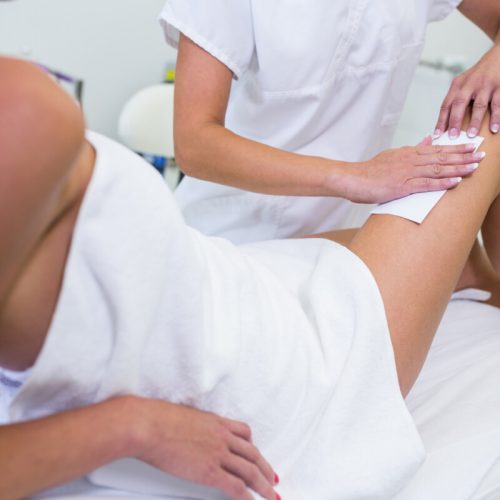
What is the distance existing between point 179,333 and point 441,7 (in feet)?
3.40

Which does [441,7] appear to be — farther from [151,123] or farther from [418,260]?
[151,123]

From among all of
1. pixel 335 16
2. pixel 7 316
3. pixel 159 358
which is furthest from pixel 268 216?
pixel 7 316

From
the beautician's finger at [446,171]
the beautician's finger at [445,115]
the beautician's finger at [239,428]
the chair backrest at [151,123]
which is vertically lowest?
the chair backrest at [151,123]

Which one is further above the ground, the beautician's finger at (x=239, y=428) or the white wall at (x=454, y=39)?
the white wall at (x=454, y=39)

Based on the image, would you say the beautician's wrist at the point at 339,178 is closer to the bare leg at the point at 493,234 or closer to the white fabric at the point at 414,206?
the white fabric at the point at 414,206

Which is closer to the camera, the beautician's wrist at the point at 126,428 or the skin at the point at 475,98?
the beautician's wrist at the point at 126,428

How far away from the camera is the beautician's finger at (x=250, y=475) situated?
0.77 m

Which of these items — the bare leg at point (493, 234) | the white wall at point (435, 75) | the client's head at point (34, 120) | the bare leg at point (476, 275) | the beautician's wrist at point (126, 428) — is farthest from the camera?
the white wall at point (435, 75)

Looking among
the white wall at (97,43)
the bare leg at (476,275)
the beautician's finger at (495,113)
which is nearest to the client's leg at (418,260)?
the beautician's finger at (495,113)

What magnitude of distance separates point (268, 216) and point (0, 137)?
Answer: 2.92 feet

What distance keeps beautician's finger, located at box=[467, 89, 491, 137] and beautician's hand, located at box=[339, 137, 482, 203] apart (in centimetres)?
7

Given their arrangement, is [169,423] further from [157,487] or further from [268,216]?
[268,216]

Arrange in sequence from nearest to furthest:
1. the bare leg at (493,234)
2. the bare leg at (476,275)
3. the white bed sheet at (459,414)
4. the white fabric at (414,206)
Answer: the white bed sheet at (459,414), the white fabric at (414,206), the bare leg at (493,234), the bare leg at (476,275)

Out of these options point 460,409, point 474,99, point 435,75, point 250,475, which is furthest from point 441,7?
point 435,75
